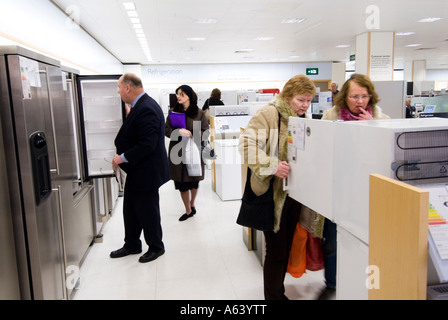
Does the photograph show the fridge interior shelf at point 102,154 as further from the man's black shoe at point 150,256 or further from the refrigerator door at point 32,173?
the refrigerator door at point 32,173

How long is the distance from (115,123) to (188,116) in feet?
2.76

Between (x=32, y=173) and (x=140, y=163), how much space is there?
1192 mm

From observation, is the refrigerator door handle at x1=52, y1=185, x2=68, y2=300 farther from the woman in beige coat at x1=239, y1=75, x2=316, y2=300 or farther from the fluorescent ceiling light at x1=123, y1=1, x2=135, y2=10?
the fluorescent ceiling light at x1=123, y1=1, x2=135, y2=10

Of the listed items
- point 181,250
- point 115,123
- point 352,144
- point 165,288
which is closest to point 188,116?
point 115,123

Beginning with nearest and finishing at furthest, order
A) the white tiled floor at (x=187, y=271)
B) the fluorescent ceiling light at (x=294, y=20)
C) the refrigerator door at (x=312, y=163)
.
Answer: the refrigerator door at (x=312, y=163) → the white tiled floor at (x=187, y=271) → the fluorescent ceiling light at (x=294, y=20)

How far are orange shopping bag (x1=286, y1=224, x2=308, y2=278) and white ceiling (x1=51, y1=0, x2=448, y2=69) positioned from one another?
4.50 meters

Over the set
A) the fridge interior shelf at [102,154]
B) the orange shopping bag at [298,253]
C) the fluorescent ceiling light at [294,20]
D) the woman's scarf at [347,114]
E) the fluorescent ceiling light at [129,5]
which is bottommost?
the orange shopping bag at [298,253]

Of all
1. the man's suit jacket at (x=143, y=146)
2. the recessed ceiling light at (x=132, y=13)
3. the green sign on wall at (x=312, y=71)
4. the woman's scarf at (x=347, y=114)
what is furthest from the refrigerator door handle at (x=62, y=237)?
the green sign on wall at (x=312, y=71)

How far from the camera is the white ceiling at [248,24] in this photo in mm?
5984

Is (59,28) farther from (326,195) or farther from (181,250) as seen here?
(326,195)

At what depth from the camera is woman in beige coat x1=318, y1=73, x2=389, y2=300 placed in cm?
242

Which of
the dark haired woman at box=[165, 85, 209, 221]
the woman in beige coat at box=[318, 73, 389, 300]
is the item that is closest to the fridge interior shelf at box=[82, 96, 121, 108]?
the dark haired woman at box=[165, 85, 209, 221]

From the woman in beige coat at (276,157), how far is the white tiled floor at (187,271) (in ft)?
1.85
